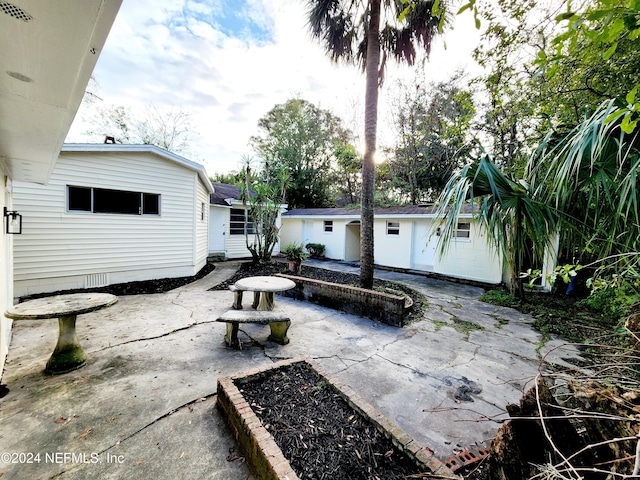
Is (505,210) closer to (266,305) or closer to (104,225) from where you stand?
(266,305)

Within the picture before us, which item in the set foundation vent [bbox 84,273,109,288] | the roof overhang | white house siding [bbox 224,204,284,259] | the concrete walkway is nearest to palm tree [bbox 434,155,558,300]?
the concrete walkway

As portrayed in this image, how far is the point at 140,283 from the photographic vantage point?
7500 mm

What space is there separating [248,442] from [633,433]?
90.7 inches

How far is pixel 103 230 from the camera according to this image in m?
6.96

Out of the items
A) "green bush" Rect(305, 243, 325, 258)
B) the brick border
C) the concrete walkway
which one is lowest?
the concrete walkway

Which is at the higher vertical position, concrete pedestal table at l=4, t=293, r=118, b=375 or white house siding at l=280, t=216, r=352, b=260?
white house siding at l=280, t=216, r=352, b=260

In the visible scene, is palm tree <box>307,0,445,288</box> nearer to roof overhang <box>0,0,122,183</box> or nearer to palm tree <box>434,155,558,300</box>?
palm tree <box>434,155,558,300</box>

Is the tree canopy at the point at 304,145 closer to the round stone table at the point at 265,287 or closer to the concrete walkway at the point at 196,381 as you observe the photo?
the round stone table at the point at 265,287

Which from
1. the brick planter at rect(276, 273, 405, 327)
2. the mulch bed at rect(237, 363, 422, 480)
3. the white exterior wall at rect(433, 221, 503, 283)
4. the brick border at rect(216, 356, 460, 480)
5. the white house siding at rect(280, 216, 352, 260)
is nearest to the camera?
the brick border at rect(216, 356, 460, 480)

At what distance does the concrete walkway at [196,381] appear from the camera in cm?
213

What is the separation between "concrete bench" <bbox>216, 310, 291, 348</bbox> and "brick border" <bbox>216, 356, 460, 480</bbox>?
3.57 feet

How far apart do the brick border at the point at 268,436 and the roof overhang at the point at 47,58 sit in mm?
2640

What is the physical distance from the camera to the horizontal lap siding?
608 cm

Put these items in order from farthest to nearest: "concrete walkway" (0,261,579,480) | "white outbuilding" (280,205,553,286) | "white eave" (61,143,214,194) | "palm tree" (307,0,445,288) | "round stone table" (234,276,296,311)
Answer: "white outbuilding" (280,205,553,286), "white eave" (61,143,214,194), "palm tree" (307,0,445,288), "round stone table" (234,276,296,311), "concrete walkway" (0,261,579,480)
